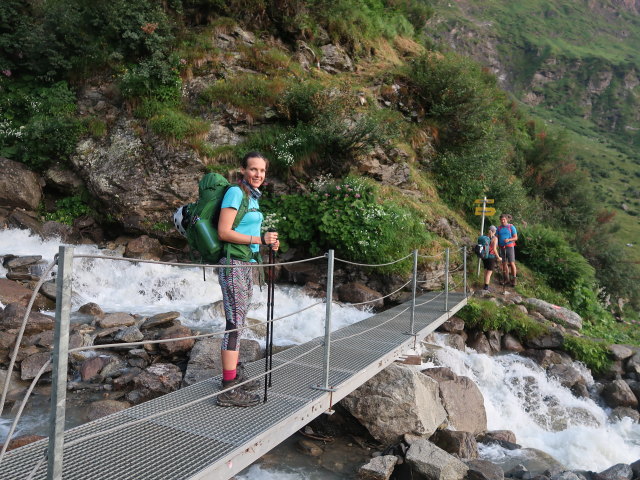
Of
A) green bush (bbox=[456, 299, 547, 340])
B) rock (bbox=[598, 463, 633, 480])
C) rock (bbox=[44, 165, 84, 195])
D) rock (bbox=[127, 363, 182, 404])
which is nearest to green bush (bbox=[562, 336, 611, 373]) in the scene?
green bush (bbox=[456, 299, 547, 340])

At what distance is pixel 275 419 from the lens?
3242 millimetres

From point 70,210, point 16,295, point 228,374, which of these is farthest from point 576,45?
point 228,374

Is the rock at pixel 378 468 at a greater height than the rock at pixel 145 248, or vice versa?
the rock at pixel 145 248

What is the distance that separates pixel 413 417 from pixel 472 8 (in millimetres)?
118892

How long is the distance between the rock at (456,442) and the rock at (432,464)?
644 mm

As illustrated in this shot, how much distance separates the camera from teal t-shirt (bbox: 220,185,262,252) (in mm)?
3201

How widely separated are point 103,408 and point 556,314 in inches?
365

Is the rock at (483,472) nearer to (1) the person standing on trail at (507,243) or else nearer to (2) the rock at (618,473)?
(2) the rock at (618,473)

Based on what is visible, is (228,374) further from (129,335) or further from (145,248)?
(145,248)

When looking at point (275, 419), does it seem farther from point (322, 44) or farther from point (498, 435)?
point (322, 44)

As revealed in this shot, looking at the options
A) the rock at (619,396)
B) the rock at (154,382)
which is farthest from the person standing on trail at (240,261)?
the rock at (619,396)

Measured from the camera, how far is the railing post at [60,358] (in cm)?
171

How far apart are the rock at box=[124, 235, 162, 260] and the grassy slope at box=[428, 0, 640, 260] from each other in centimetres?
4959

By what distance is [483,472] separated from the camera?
4449 mm
